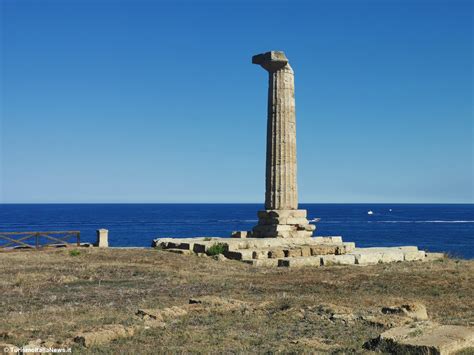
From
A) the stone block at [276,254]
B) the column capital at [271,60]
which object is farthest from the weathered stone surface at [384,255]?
the column capital at [271,60]

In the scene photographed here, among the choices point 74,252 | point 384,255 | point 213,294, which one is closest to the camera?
point 213,294

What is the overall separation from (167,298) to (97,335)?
4.74m

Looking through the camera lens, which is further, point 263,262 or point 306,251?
point 306,251

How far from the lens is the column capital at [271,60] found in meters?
27.3

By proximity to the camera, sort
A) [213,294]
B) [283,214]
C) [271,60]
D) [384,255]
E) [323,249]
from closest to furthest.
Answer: [213,294], [323,249], [384,255], [283,214], [271,60]

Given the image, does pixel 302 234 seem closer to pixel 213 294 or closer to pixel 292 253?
pixel 292 253

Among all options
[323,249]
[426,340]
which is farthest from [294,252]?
[426,340]

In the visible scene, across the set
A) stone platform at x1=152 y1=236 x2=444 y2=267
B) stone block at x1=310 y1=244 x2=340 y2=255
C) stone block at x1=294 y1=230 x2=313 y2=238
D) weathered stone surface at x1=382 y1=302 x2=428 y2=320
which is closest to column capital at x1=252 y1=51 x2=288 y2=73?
stone block at x1=294 y1=230 x2=313 y2=238

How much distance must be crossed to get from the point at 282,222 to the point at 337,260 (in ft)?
13.5

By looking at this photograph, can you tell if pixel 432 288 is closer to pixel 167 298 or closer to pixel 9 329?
pixel 167 298

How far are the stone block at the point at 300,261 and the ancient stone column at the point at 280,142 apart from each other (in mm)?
4674

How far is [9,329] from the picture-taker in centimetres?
1023

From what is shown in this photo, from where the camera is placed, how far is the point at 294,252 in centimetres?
2361

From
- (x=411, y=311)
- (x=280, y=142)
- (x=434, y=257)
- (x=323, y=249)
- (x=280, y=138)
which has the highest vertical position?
(x=280, y=138)
